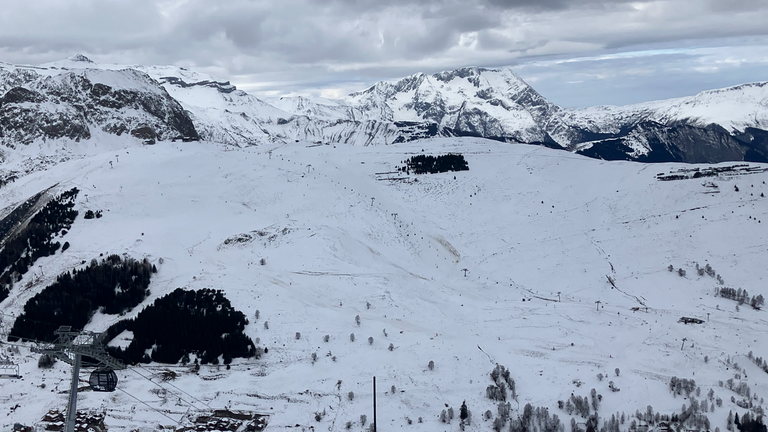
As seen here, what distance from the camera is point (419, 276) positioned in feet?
212

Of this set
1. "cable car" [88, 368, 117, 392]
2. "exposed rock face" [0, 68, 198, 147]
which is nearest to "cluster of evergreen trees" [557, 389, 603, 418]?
"cable car" [88, 368, 117, 392]

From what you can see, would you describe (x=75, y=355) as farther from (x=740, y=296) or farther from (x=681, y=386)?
(x=740, y=296)

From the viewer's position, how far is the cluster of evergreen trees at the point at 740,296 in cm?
5849

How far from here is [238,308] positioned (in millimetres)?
52125

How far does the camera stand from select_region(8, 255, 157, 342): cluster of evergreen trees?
1893 inches

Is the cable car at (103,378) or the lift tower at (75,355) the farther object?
the cable car at (103,378)

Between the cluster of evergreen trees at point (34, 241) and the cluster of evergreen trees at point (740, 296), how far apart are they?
2325 inches

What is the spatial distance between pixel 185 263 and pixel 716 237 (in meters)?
52.9

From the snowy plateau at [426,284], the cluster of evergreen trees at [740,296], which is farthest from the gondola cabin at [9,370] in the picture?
the cluster of evergreen trees at [740,296]

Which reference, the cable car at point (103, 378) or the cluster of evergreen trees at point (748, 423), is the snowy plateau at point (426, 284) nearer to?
the cluster of evergreen trees at point (748, 423)

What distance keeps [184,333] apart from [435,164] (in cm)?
5598

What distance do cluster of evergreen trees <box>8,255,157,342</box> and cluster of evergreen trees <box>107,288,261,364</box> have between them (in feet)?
11.2

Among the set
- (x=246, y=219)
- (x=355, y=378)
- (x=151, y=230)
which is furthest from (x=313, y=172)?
(x=355, y=378)

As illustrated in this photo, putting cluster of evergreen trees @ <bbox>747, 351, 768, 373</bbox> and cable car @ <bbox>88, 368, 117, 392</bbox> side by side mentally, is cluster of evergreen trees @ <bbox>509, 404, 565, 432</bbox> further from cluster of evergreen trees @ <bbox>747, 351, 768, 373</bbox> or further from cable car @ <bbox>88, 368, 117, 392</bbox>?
cable car @ <bbox>88, 368, 117, 392</bbox>
